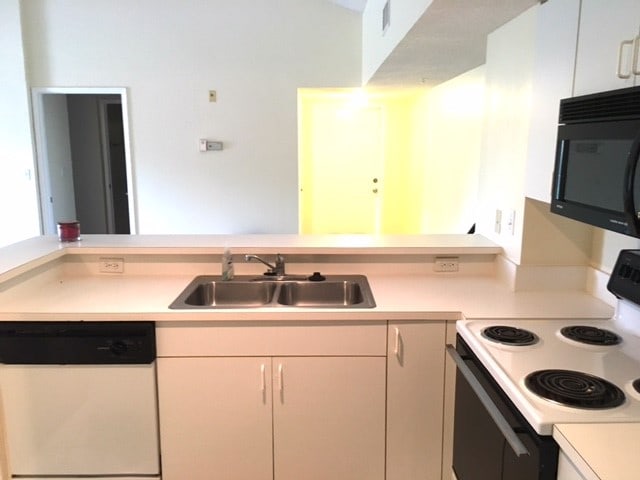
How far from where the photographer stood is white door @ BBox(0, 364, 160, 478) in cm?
193

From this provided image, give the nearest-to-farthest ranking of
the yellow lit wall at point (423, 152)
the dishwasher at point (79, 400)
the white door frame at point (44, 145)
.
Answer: the dishwasher at point (79, 400), the yellow lit wall at point (423, 152), the white door frame at point (44, 145)

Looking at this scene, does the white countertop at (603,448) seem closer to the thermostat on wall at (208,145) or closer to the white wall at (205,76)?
the white wall at (205,76)

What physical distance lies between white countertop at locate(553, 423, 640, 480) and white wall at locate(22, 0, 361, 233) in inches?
169

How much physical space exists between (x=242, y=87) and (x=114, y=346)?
3692mm

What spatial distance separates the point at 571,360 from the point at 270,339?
1.03 metres

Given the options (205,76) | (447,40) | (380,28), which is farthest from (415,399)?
(205,76)

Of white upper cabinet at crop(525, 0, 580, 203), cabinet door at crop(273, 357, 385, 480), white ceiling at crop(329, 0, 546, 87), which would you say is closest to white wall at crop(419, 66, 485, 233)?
white ceiling at crop(329, 0, 546, 87)

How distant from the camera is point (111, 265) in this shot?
2.45 metres

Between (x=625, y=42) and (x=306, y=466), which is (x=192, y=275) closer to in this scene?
(x=306, y=466)

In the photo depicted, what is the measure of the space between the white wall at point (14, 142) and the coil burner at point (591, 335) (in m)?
5.11

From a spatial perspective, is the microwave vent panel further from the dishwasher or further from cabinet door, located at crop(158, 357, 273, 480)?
the dishwasher

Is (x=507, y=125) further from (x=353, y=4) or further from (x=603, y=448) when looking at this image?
(x=353, y=4)

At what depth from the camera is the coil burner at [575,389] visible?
1.24 meters

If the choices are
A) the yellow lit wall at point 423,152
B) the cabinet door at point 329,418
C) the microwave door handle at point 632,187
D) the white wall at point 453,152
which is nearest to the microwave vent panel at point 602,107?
the microwave door handle at point 632,187
